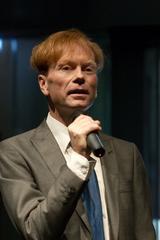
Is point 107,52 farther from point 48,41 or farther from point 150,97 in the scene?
point 48,41

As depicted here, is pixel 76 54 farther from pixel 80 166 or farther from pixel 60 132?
pixel 80 166

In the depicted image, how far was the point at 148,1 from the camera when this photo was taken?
300cm

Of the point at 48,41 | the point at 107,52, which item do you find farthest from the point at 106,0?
the point at 48,41

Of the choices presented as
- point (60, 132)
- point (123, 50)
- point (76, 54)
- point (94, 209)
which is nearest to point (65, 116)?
point (60, 132)

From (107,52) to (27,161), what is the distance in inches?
69.7

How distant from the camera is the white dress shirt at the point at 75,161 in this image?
1.24 metres

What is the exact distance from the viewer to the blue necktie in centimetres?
138

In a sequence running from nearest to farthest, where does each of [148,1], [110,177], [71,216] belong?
[71,216], [110,177], [148,1]

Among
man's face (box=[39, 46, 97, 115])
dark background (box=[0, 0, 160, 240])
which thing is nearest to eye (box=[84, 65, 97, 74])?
man's face (box=[39, 46, 97, 115])

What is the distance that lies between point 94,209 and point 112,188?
10cm

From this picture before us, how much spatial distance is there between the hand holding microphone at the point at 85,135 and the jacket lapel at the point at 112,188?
24cm

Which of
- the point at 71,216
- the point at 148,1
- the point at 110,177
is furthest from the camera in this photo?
the point at 148,1

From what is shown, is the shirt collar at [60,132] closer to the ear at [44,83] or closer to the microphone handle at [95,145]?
the ear at [44,83]

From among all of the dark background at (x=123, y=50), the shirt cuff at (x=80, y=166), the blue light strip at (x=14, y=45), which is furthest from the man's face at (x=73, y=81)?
the blue light strip at (x=14, y=45)
